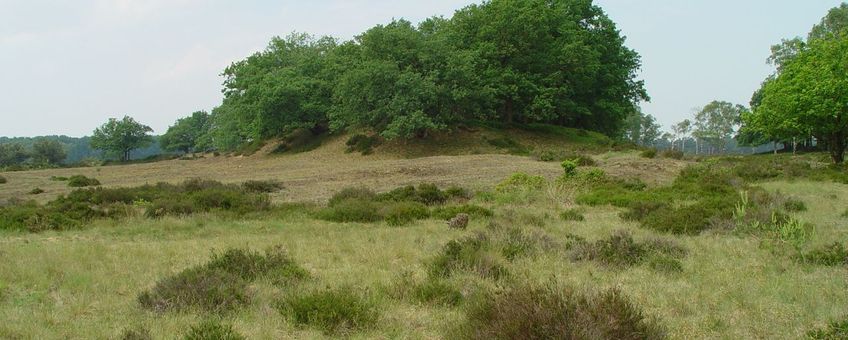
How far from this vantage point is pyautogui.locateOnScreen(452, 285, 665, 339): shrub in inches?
170

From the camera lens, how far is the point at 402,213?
14.1 m

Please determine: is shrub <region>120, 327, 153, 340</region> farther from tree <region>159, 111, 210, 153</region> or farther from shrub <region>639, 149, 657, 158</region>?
tree <region>159, 111, 210, 153</region>

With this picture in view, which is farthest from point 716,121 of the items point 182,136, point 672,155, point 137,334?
point 137,334

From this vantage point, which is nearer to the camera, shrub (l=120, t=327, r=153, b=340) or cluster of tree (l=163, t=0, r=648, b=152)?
shrub (l=120, t=327, r=153, b=340)

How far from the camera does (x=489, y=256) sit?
8039 millimetres

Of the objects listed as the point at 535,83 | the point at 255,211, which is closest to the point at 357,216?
the point at 255,211

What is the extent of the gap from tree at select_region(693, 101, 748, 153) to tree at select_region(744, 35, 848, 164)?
2700 inches

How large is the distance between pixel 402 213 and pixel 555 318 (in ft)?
32.1

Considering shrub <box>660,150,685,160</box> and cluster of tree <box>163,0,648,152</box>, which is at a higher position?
cluster of tree <box>163,0,648,152</box>

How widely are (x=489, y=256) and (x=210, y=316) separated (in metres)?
3.69

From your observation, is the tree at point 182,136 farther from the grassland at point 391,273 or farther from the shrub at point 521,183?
the grassland at point 391,273

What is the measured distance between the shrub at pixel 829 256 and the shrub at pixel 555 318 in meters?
4.34

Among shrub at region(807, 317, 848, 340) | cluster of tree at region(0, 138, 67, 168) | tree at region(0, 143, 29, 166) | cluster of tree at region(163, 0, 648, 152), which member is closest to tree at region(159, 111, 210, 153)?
cluster of tree at region(0, 138, 67, 168)

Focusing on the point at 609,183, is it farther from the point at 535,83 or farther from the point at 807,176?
the point at 535,83
